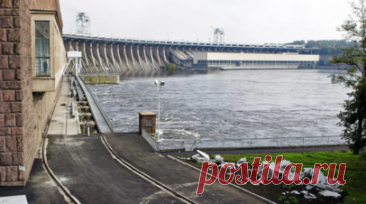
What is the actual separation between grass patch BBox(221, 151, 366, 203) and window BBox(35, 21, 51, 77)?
426 inches

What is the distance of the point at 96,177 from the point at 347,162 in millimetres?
14508

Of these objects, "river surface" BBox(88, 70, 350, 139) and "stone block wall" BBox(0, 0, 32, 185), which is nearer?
"stone block wall" BBox(0, 0, 32, 185)

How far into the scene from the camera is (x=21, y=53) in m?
15.4

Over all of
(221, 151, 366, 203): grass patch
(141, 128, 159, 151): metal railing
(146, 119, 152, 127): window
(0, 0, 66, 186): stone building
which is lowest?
(221, 151, 366, 203): grass patch

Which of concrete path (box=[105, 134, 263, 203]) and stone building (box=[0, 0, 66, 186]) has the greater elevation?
stone building (box=[0, 0, 66, 186])

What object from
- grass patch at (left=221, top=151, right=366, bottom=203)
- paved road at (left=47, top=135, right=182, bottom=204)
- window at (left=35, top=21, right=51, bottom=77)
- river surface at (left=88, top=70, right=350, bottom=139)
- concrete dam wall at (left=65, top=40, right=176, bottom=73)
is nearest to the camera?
paved road at (left=47, top=135, right=182, bottom=204)

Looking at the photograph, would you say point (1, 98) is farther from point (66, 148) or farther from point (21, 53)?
point (66, 148)

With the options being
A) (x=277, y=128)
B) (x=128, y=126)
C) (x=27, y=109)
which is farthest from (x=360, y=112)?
(x=128, y=126)

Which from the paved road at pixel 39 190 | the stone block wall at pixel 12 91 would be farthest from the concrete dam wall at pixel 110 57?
the stone block wall at pixel 12 91

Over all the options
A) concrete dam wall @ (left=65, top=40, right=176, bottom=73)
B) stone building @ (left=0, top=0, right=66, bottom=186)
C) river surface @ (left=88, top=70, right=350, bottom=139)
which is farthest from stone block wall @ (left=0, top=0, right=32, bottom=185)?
concrete dam wall @ (left=65, top=40, right=176, bottom=73)

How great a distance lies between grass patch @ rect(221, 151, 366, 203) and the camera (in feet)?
52.9

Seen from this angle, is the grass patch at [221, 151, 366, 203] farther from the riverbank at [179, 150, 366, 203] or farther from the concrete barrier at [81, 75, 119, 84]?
the concrete barrier at [81, 75, 119, 84]

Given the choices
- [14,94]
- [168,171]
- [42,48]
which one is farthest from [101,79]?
[14,94]

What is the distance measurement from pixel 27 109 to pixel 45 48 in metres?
4.14
